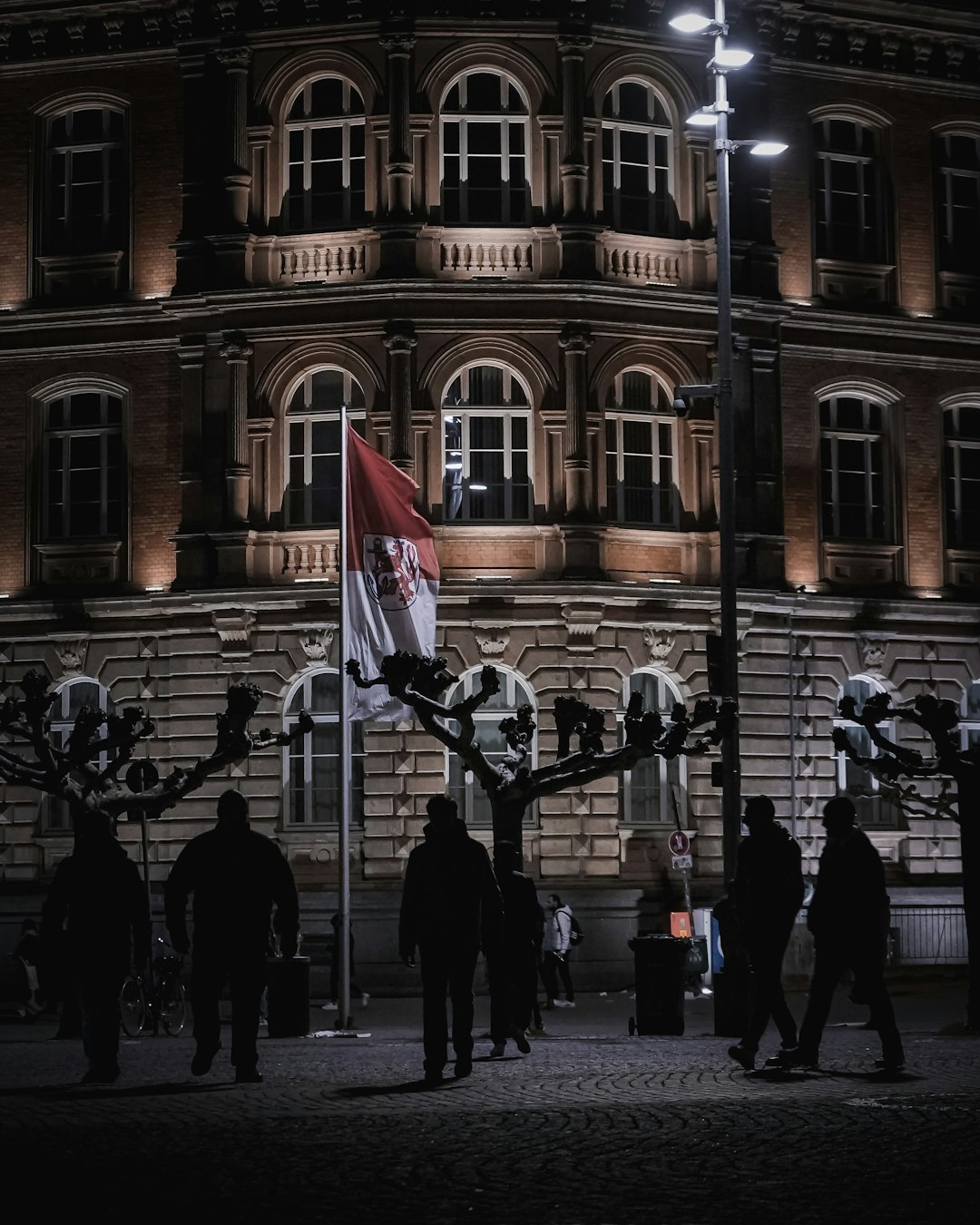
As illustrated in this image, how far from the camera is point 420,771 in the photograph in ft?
106

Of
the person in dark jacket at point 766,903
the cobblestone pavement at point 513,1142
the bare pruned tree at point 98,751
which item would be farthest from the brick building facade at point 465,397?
the person in dark jacket at point 766,903

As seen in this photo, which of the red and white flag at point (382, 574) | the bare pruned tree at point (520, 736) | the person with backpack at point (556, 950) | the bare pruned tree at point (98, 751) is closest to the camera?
the bare pruned tree at point (520, 736)

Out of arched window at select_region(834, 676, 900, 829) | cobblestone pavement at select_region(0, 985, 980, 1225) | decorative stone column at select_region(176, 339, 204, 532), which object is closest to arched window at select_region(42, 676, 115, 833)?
decorative stone column at select_region(176, 339, 204, 532)

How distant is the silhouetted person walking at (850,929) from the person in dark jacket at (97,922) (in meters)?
4.81

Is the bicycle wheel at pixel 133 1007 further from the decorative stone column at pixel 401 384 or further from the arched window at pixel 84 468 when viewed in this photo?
the arched window at pixel 84 468

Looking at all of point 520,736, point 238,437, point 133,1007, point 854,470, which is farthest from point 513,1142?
point 854,470

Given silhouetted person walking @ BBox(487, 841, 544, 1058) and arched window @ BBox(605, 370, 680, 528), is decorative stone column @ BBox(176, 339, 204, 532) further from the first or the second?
silhouetted person walking @ BBox(487, 841, 544, 1058)

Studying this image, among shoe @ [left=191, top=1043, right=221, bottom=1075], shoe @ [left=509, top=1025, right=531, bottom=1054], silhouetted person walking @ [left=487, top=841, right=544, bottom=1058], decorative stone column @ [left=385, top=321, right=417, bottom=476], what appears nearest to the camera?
→ shoe @ [left=191, top=1043, right=221, bottom=1075]

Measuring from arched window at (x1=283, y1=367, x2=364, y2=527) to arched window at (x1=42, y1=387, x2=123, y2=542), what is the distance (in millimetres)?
3173

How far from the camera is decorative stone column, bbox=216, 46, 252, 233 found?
34.2 meters

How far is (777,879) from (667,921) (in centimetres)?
1646

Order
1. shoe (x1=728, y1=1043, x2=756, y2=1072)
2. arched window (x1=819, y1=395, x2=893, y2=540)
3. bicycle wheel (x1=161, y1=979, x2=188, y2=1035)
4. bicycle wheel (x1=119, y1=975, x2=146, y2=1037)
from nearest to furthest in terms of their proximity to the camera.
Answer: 1. shoe (x1=728, y1=1043, x2=756, y2=1072)
2. bicycle wheel (x1=119, y1=975, x2=146, y2=1037)
3. bicycle wheel (x1=161, y1=979, x2=188, y2=1035)
4. arched window (x1=819, y1=395, x2=893, y2=540)

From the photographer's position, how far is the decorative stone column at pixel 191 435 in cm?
3412

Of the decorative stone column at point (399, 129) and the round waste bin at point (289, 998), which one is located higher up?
the decorative stone column at point (399, 129)
